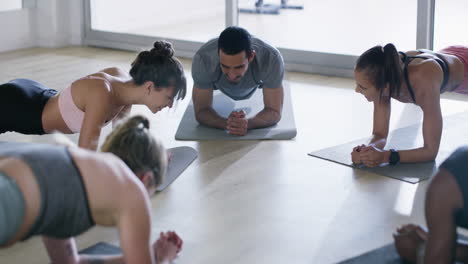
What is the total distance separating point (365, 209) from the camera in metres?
2.91

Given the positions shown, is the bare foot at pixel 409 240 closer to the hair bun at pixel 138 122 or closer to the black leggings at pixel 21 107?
the hair bun at pixel 138 122

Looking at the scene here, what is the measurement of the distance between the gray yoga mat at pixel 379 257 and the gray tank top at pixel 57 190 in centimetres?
98

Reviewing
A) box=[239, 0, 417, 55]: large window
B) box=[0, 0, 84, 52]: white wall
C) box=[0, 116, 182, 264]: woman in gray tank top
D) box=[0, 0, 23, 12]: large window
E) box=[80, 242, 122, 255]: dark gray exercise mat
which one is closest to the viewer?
box=[0, 116, 182, 264]: woman in gray tank top

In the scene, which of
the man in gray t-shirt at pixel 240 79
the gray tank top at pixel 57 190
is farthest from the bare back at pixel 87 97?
the gray tank top at pixel 57 190

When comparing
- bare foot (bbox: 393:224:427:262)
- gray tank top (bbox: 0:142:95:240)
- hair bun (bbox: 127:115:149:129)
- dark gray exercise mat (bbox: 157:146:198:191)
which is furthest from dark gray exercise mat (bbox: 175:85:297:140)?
gray tank top (bbox: 0:142:95:240)

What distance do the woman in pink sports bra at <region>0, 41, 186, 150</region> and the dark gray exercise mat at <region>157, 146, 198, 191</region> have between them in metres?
0.33

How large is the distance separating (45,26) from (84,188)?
4.97 meters

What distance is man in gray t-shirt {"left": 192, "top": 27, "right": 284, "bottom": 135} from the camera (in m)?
3.62

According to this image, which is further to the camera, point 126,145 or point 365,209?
point 365,209

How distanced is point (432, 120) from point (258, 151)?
89cm

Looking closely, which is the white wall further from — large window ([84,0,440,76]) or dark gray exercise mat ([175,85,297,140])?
dark gray exercise mat ([175,85,297,140])

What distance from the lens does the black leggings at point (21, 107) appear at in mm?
3242

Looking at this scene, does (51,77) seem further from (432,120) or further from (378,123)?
(432,120)

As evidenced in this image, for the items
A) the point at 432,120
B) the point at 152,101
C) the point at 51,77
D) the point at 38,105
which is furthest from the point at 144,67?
the point at 51,77
